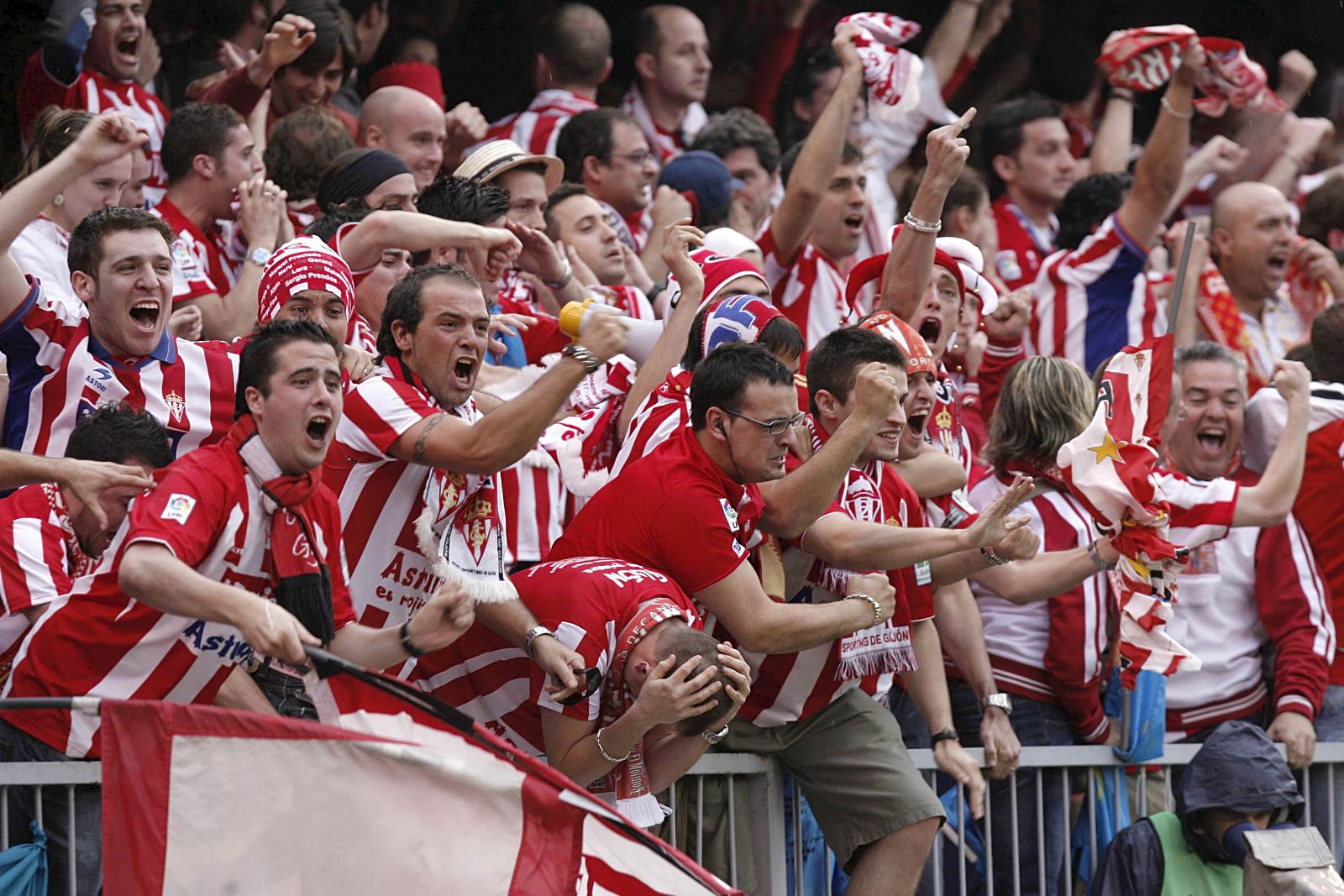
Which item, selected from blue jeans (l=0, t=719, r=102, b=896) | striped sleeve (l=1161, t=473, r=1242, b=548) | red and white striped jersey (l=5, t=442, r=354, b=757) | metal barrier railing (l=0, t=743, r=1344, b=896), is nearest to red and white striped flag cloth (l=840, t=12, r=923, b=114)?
striped sleeve (l=1161, t=473, r=1242, b=548)

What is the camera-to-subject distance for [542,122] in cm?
891

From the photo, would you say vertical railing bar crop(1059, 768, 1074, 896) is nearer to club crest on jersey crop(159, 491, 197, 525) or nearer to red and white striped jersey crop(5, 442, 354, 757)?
red and white striped jersey crop(5, 442, 354, 757)

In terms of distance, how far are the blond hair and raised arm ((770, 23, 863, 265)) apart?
44.8 inches

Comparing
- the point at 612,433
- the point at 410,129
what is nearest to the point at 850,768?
the point at 612,433

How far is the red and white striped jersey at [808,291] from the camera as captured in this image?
24.7 ft

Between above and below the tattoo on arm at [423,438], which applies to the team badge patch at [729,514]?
below

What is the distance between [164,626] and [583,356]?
1.17 meters

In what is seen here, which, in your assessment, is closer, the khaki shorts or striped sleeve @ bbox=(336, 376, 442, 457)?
striped sleeve @ bbox=(336, 376, 442, 457)

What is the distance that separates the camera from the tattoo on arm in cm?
479

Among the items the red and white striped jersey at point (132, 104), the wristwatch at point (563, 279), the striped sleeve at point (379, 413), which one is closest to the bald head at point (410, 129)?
the red and white striped jersey at point (132, 104)

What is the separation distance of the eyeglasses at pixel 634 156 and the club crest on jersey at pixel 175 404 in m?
3.20

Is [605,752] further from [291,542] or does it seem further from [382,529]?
[291,542]

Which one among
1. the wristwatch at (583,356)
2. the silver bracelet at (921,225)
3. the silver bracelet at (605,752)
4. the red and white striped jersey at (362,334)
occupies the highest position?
the silver bracelet at (921,225)

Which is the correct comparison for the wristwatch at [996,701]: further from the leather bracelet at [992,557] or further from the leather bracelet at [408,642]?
the leather bracelet at [408,642]
